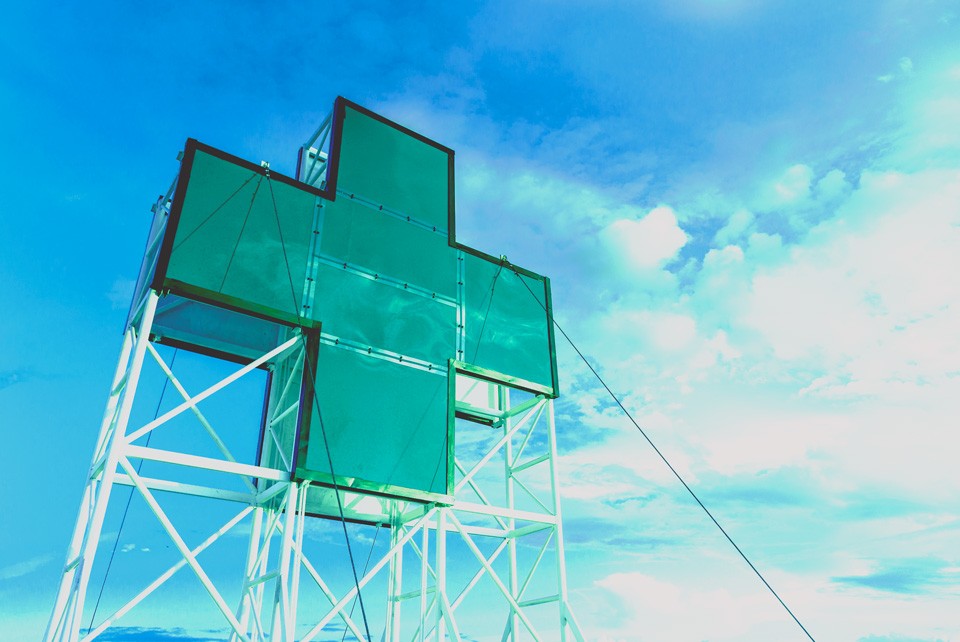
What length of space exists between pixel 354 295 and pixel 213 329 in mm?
3060

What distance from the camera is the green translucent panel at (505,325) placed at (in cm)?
1668

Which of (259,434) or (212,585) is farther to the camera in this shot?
(259,434)

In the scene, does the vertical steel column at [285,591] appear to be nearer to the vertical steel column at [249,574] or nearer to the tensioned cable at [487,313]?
the vertical steel column at [249,574]

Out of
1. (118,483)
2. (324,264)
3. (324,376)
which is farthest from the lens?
(324,264)

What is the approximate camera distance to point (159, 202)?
14883 mm

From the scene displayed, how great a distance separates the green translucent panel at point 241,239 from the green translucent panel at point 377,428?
5.51ft

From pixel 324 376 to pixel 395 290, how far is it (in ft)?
9.17

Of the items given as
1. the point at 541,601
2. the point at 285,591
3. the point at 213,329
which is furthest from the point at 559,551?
the point at 213,329

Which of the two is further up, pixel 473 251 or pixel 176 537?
pixel 473 251

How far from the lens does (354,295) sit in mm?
14828

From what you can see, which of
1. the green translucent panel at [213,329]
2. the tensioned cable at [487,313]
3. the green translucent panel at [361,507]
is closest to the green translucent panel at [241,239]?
the green translucent panel at [213,329]

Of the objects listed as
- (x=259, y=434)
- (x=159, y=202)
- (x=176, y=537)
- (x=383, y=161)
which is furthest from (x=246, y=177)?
(x=176, y=537)

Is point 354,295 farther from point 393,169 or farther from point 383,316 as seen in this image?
point 393,169

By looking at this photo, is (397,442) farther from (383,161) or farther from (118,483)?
(383,161)
